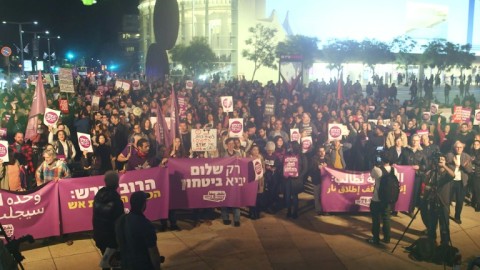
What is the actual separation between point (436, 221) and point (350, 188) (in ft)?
7.28

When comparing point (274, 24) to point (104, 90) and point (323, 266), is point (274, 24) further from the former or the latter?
point (323, 266)

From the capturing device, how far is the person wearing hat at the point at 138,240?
4773 mm

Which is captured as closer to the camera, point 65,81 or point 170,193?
point 170,193

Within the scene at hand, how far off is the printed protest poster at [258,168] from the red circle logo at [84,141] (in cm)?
346

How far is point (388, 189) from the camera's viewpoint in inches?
312

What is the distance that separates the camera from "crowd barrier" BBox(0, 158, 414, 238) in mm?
7879

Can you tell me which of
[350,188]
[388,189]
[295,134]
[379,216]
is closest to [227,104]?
[295,134]

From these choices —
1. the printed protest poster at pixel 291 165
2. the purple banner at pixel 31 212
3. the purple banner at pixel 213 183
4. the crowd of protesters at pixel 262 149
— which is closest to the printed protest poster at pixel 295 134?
the crowd of protesters at pixel 262 149

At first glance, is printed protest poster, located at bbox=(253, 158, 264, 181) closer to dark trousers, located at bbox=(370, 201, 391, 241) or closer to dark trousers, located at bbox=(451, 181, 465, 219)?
dark trousers, located at bbox=(370, 201, 391, 241)

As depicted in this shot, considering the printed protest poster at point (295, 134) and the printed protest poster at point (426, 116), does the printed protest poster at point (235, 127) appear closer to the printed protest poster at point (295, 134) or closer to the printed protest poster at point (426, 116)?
the printed protest poster at point (295, 134)

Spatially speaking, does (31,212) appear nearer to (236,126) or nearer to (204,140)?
(204,140)

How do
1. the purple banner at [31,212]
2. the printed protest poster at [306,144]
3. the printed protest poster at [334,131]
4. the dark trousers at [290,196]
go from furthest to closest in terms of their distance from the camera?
the printed protest poster at [334,131] < the printed protest poster at [306,144] < the dark trousers at [290,196] < the purple banner at [31,212]

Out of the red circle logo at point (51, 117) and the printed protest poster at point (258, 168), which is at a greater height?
the red circle logo at point (51, 117)

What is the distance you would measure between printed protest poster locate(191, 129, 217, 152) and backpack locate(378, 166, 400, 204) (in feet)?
13.2
